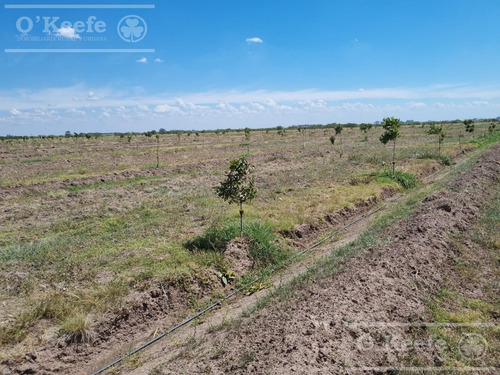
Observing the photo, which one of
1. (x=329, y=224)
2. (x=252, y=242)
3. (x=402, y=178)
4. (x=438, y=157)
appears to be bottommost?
(x=329, y=224)

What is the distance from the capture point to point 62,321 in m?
5.96

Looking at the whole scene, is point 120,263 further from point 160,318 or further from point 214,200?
point 214,200

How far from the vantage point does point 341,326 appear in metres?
4.78

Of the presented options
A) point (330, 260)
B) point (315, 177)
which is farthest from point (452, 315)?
point (315, 177)

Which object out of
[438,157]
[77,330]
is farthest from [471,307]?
[438,157]

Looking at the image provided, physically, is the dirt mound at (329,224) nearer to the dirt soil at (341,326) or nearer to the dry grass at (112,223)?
the dry grass at (112,223)

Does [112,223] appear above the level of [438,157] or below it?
below

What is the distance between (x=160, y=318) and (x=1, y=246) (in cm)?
661

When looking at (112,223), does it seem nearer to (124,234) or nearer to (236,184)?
(124,234)

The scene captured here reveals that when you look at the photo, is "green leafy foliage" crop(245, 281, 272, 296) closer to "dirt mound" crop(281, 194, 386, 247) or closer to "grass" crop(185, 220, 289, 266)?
"grass" crop(185, 220, 289, 266)

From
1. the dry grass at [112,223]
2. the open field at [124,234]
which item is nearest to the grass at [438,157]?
the dry grass at [112,223]

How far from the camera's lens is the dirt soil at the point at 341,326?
4258 mm

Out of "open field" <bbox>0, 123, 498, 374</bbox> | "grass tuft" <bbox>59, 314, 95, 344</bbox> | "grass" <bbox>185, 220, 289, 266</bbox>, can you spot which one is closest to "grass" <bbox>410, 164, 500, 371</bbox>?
"grass" <bbox>185, 220, 289, 266</bbox>

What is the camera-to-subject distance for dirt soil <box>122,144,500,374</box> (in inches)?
168
